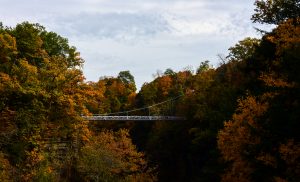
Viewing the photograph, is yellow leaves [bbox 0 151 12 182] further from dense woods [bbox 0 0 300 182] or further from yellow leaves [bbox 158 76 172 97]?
yellow leaves [bbox 158 76 172 97]

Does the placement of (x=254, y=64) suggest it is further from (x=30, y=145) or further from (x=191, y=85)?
(x=191, y=85)

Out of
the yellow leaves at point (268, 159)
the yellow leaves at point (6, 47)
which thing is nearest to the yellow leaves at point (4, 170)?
the yellow leaves at point (6, 47)

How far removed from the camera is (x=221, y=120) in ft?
107

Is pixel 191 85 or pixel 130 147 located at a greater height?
pixel 191 85

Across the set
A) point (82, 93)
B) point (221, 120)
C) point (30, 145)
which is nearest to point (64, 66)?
point (82, 93)

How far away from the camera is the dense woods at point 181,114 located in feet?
61.9

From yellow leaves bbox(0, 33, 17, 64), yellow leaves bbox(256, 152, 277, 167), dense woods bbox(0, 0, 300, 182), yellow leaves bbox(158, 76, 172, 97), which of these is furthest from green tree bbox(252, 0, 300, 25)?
yellow leaves bbox(158, 76, 172, 97)

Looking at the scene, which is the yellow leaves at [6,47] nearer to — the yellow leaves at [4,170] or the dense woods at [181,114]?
the dense woods at [181,114]

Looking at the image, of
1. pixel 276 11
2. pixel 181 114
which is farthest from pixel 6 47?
pixel 181 114

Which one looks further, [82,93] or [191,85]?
[191,85]

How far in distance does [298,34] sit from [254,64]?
8.38 meters

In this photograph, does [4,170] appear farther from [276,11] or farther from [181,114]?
[181,114]

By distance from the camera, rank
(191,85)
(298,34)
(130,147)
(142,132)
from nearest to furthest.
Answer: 1. (298,34)
2. (130,147)
3. (191,85)
4. (142,132)

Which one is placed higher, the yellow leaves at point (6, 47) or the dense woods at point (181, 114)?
the yellow leaves at point (6, 47)
